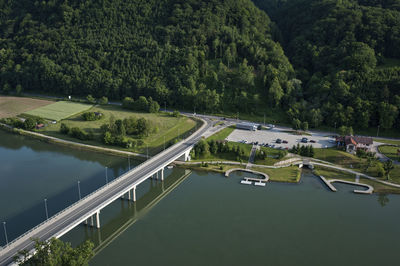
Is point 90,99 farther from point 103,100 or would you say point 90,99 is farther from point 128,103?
point 128,103

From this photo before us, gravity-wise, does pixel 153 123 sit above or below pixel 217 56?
below

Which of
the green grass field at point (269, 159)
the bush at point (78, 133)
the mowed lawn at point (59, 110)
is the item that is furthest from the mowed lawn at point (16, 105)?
the green grass field at point (269, 159)

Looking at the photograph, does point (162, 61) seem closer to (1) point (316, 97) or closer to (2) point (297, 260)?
(1) point (316, 97)

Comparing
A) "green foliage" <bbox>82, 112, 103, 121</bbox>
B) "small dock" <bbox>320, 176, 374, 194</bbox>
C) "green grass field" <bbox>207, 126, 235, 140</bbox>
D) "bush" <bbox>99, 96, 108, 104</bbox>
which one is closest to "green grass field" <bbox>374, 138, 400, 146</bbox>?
"small dock" <bbox>320, 176, 374, 194</bbox>

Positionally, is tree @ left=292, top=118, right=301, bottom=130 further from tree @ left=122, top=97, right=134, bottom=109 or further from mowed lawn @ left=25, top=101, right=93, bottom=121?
mowed lawn @ left=25, top=101, right=93, bottom=121

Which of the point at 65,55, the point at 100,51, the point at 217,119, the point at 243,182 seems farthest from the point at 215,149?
the point at 65,55

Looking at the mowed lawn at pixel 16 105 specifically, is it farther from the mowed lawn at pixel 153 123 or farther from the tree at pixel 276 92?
the tree at pixel 276 92

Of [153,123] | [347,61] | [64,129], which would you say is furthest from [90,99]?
[347,61]
